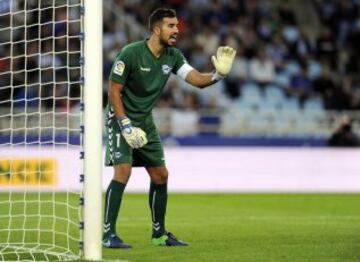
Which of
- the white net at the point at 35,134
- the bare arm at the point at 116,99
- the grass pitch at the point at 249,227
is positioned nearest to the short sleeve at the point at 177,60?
the bare arm at the point at 116,99

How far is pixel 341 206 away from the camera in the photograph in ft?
51.0

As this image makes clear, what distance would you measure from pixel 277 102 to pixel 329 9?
3907 mm

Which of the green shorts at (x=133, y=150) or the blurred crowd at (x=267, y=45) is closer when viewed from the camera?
the green shorts at (x=133, y=150)

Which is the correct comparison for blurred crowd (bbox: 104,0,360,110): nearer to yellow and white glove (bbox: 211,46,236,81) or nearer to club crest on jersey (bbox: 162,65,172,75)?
club crest on jersey (bbox: 162,65,172,75)

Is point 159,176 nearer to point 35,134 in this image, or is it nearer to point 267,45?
point 35,134

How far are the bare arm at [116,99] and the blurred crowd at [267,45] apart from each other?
12433mm

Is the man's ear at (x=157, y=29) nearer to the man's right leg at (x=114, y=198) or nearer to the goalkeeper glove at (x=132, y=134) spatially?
the goalkeeper glove at (x=132, y=134)

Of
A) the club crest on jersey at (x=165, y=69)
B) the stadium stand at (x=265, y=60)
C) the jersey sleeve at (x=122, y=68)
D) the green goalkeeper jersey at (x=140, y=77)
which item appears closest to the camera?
the jersey sleeve at (x=122, y=68)

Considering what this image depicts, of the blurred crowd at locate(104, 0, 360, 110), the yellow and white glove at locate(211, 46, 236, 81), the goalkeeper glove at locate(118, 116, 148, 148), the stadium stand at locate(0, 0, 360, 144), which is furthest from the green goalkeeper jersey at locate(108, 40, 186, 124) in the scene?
the blurred crowd at locate(104, 0, 360, 110)

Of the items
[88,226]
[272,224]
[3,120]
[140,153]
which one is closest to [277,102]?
[3,120]

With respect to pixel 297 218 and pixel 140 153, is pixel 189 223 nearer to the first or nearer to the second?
pixel 297 218

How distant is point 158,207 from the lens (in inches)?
372

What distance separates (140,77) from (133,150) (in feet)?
2.20

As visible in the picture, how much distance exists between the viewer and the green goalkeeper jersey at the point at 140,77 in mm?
9172
